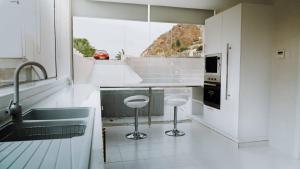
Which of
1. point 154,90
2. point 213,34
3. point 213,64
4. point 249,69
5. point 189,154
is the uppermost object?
point 213,34

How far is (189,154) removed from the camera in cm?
315

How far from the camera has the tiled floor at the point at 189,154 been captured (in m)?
2.81

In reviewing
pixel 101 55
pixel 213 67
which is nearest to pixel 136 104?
pixel 213 67

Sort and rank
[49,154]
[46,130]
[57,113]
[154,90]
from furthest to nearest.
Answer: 1. [154,90]
2. [57,113]
3. [46,130]
4. [49,154]

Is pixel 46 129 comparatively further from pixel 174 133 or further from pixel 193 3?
pixel 193 3

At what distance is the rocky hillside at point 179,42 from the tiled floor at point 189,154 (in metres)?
2.01

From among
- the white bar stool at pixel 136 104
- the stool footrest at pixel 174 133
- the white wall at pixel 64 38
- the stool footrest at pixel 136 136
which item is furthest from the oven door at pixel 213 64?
the white wall at pixel 64 38

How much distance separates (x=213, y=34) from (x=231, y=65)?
0.85m

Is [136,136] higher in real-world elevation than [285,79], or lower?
lower

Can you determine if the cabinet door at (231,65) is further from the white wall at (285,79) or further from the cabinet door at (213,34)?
the white wall at (285,79)

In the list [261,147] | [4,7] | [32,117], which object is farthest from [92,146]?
[261,147]

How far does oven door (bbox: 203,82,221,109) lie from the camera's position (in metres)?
4.02

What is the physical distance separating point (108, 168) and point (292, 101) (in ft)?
8.53

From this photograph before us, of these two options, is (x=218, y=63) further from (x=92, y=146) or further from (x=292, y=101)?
(x=92, y=146)
